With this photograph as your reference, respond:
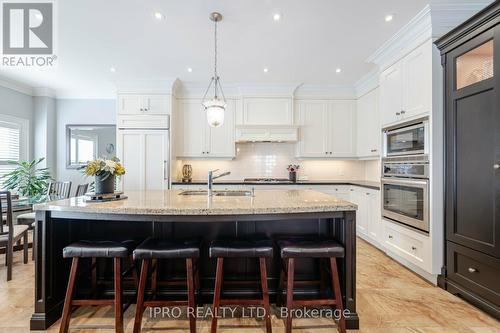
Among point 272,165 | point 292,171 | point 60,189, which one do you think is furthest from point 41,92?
point 292,171

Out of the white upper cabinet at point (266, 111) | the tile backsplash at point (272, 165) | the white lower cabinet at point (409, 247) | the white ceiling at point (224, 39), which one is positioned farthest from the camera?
the tile backsplash at point (272, 165)

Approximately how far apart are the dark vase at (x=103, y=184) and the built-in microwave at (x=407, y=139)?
3140mm

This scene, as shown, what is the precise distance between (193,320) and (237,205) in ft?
2.82

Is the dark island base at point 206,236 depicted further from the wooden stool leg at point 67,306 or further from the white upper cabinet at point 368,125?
the white upper cabinet at point 368,125

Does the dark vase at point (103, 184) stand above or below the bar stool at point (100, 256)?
above

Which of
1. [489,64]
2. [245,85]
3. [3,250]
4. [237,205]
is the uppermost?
[245,85]

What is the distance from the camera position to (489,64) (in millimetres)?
2119

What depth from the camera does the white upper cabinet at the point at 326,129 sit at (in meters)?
4.87

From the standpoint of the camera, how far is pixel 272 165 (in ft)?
17.0

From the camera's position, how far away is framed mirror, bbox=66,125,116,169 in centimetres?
521

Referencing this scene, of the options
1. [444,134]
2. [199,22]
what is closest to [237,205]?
[199,22]

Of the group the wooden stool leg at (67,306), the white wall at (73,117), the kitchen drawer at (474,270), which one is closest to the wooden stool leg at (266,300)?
the wooden stool leg at (67,306)

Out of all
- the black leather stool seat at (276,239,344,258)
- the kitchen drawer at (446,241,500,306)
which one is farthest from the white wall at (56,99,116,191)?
the kitchen drawer at (446,241,500,306)

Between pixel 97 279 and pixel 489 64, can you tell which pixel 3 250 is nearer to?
pixel 97 279
